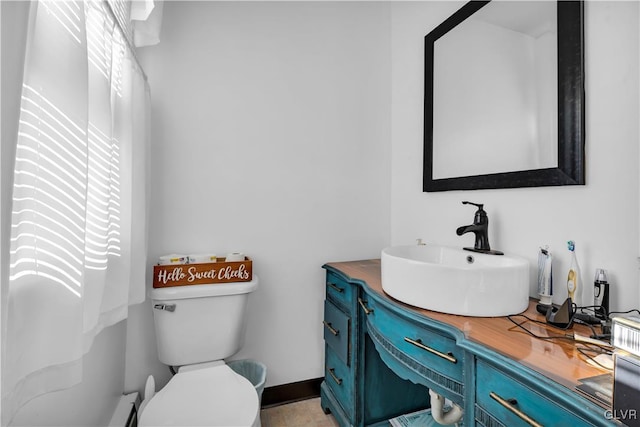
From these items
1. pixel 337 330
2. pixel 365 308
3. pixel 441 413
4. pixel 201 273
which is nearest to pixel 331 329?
pixel 337 330

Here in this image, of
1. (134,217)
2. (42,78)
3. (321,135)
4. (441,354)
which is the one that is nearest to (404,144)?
(321,135)

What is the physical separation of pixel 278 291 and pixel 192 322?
490mm

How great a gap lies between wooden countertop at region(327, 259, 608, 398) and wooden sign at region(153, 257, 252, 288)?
2.59ft

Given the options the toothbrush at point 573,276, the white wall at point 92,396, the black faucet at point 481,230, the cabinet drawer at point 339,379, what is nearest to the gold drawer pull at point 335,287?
the cabinet drawer at point 339,379

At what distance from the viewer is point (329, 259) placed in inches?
73.3

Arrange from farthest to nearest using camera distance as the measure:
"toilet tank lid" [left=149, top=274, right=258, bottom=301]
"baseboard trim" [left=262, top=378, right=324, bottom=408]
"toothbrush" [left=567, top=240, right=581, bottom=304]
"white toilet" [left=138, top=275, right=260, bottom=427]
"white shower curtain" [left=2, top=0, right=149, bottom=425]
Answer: "baseboard trim" [left=262, top=378, right=324, bottom=408] < "toilet tank lid" [left=149, top=274, right=258, bottom=301] < "white toilet" [left=138, top=275, right=260, bottom=427] < "toothbrush" [left=567, top=240, right=581, bottom=304] < "white shower curtain" [left=2, top=0, right=149, bottom=425]

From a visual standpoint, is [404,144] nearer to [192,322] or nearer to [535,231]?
[535,231]

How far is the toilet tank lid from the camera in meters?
1.38

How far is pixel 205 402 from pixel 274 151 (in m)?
1.21

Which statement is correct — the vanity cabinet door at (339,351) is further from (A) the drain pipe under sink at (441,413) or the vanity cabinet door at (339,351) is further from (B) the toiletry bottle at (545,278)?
(B) the toiletry bottle at (545,278)

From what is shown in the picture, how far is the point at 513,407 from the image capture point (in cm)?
65

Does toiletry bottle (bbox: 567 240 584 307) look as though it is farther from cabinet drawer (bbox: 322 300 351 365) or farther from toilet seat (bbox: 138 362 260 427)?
toilet seat (bbox: 138 362 260 427)

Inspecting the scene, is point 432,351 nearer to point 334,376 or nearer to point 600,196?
point 600,196

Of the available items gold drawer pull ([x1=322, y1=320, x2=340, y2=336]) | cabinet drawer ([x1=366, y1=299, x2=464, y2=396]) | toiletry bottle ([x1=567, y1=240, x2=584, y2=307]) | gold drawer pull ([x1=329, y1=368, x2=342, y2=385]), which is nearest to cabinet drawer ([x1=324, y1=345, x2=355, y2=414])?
gold drawer pull ([x1=329, y1=368, x2=342, y2=385])
